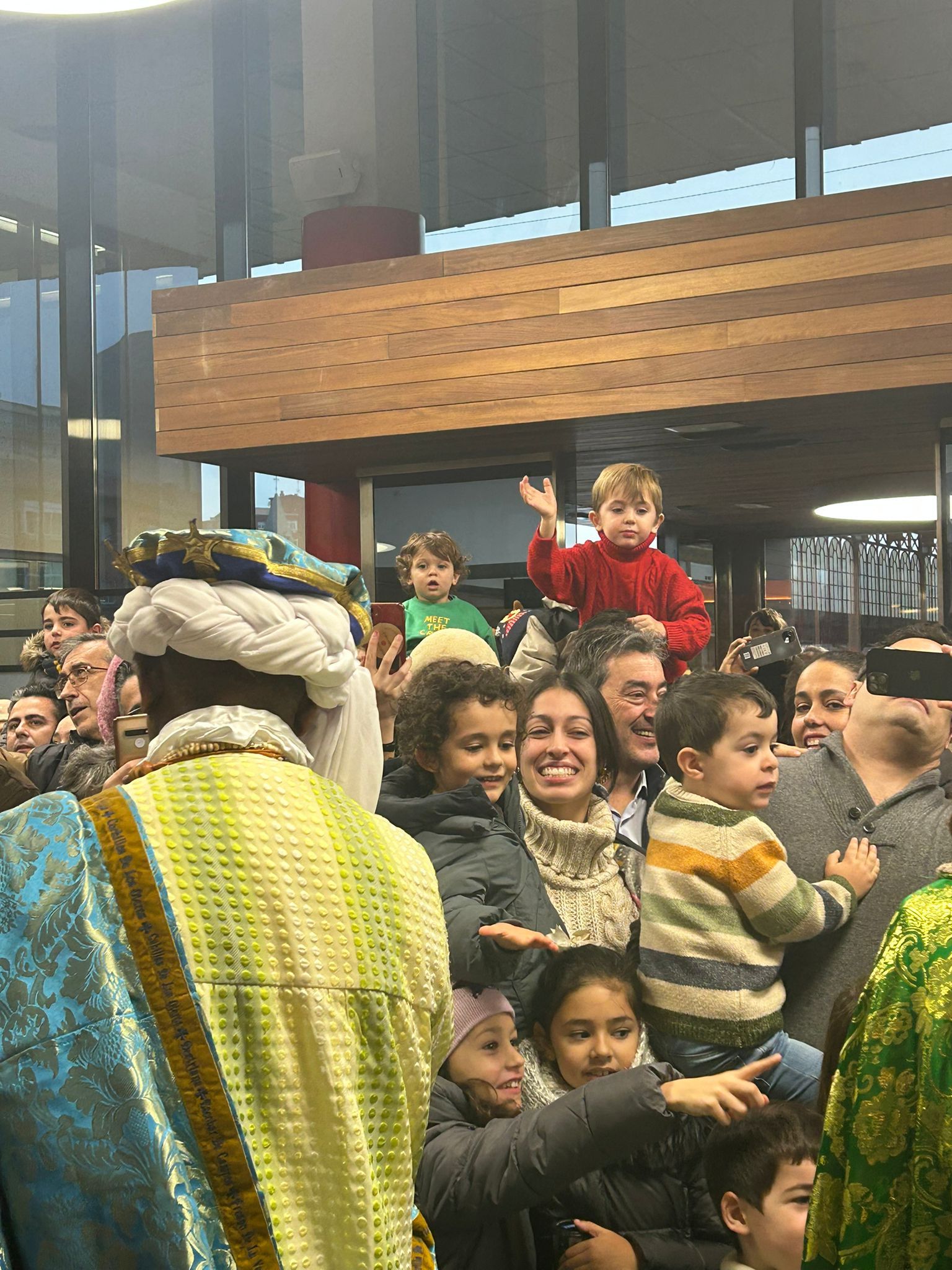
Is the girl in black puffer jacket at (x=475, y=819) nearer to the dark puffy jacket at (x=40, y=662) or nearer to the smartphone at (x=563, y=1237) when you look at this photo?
the smartphone at (x=563, y=1237)

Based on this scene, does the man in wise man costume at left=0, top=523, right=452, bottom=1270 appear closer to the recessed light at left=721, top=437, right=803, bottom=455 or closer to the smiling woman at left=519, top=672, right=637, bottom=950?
the smiling woman at left=519, top=672, right=637, bottom=950

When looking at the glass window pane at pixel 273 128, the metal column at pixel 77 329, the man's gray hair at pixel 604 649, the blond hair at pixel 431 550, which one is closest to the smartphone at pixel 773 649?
the man's gray hair at pixel 604 649

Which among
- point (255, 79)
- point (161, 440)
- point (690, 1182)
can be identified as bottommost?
point (690, 1182)

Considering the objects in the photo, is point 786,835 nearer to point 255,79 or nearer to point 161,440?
point 161,440

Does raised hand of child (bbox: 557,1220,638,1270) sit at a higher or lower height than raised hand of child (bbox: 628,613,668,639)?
lower

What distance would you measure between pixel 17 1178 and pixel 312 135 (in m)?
7.85

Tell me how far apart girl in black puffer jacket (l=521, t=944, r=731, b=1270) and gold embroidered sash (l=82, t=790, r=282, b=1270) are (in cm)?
126

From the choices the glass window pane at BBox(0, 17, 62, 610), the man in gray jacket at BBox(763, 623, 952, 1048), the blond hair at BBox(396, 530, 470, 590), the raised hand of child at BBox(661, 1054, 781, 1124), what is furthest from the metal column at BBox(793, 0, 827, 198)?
the raised hand of child at BBox(661, 1054, 781, 1124)

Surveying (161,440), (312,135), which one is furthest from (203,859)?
(312,135)

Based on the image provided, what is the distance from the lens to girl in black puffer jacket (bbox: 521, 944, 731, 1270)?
2176mm

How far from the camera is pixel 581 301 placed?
21.3ft

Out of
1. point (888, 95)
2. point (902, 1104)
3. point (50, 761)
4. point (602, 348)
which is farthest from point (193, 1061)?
point (888, 95)

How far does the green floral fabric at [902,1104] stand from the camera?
3.43ft

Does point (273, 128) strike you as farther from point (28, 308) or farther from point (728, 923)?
point (728, 923)
